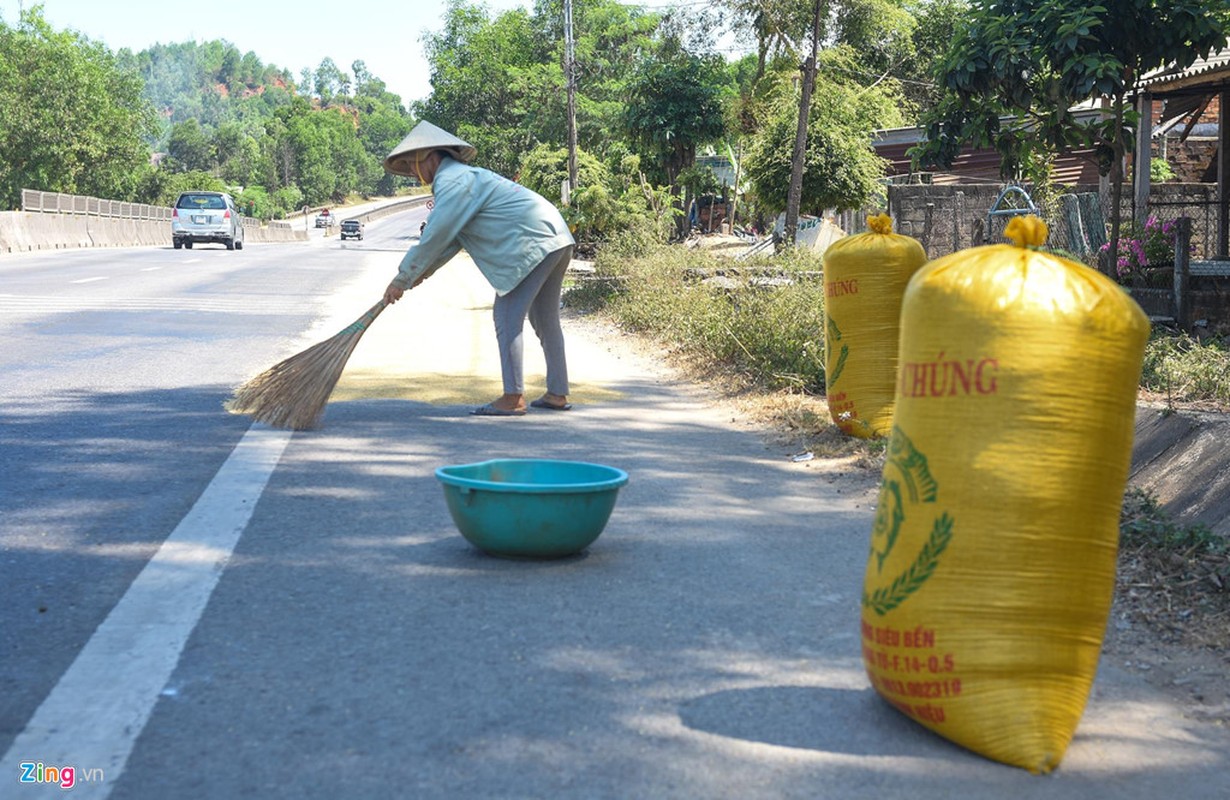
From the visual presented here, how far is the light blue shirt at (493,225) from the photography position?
26.4ft

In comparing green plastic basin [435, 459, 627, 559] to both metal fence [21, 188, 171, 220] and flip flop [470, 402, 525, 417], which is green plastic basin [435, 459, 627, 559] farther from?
metal fence [21, 188, 171, 220]

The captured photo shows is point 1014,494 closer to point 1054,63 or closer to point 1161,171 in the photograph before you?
point 1054,63


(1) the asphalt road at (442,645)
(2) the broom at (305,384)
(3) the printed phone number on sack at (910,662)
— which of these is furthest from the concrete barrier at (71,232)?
(3) the printed phone number on sack at (910,662)

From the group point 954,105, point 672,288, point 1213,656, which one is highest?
point 954,105

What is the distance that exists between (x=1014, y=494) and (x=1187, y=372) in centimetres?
598

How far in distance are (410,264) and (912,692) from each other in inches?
206

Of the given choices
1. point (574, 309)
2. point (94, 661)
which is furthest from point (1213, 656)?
point (574, 309)

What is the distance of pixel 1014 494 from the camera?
3.12 m

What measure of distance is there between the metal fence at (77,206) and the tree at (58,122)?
470 inches

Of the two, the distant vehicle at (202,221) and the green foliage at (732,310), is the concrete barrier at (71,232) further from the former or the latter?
the green foliage at (732,310)

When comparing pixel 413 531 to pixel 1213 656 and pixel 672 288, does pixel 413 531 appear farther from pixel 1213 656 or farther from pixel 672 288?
pixel 672 288

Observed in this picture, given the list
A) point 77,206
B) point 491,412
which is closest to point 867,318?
point 491,412

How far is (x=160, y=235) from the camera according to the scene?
5444 cm

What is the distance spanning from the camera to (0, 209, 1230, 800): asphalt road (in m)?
3.11
